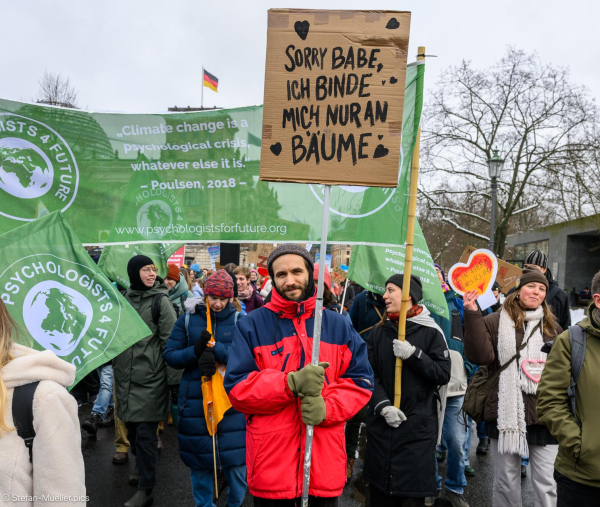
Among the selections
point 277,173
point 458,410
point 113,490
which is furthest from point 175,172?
point 458,410

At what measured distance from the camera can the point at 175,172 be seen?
400 centimetres

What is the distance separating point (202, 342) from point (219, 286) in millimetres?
434

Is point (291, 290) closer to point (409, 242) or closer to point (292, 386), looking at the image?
point (292, 386)

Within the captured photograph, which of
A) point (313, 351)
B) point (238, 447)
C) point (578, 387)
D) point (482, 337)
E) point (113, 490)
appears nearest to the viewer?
point (313, 351)

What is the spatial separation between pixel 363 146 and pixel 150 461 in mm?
3207

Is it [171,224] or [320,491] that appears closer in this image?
[320,491]

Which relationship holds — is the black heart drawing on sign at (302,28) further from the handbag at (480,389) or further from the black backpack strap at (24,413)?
the handbag at (480,389)

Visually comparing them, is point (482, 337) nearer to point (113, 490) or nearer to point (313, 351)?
point (313, 351)

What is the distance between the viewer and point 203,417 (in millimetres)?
3840

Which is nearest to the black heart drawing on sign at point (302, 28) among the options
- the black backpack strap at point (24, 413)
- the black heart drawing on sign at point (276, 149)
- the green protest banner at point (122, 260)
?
the black heart drawing on sign at point (276, 149)

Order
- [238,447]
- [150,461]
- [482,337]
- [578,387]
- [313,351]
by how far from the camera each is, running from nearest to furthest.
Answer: [313,351], [578,387], [482,337], [238,447], [150,461]

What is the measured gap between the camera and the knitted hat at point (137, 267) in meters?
4.50

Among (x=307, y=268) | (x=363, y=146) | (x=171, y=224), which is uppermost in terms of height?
(x=363, y=146)

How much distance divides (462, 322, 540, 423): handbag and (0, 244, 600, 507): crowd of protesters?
0.7 inches
